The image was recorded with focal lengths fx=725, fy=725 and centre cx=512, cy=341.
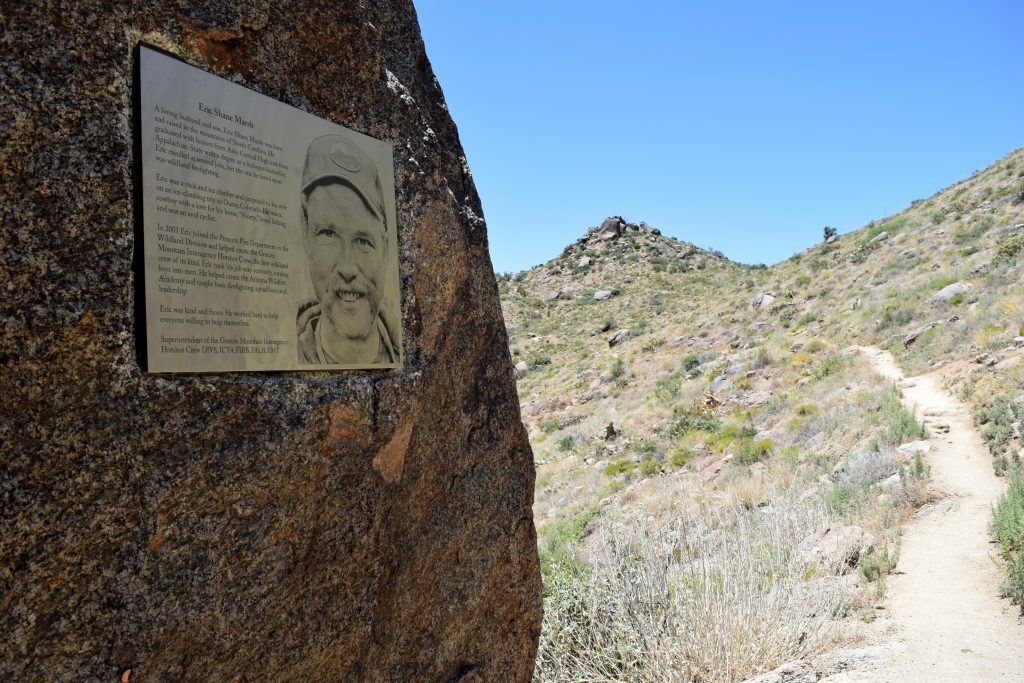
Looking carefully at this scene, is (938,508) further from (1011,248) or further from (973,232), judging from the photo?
(973,232)

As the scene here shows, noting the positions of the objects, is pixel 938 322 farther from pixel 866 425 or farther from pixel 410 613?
pixel 410 613

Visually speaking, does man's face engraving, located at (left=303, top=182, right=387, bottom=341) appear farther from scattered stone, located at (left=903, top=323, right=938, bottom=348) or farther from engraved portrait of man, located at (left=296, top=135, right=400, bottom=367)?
scattered stone, located at (left=903, top=323, right=938, bottom=348)

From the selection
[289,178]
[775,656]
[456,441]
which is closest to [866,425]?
[775,656]

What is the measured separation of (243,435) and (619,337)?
2871 centimetres

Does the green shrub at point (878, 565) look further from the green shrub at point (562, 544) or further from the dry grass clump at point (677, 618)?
the green shrub at point (562, 544)

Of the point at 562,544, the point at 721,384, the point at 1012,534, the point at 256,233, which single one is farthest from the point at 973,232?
the point at 256,233

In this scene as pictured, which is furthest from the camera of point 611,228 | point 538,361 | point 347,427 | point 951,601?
point 611,228

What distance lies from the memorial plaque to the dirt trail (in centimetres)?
404

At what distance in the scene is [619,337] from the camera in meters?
30.5

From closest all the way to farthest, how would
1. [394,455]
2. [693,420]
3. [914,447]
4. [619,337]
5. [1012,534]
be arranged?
[394,455], [1012,534], [914,447], [693,420], [619,337]

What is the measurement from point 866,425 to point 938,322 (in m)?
5.90

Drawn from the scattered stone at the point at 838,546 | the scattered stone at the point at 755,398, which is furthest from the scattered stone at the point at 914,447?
the scattered stone at the point at 755,398

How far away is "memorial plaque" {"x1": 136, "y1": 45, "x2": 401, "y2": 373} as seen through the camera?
2109 millimetres

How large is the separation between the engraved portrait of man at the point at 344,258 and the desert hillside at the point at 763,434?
296 cm
